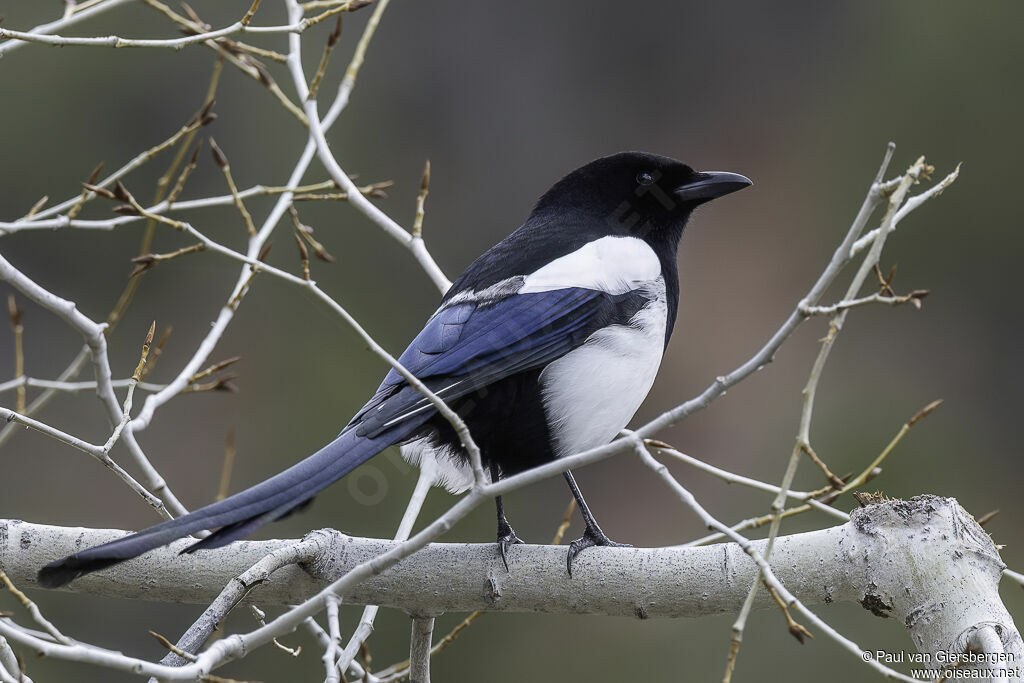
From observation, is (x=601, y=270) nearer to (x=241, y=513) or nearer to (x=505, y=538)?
(x=505, y=538)

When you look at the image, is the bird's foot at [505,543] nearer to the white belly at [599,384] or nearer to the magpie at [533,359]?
the magpie at [533,359]

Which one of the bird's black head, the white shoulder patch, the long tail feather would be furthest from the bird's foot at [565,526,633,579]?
the bird's black head

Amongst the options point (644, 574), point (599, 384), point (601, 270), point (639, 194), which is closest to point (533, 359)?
point (599, 384)

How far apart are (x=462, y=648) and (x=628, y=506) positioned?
3.57 ft

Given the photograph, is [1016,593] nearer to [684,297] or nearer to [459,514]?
[684,297]

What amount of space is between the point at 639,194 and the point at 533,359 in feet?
2.22

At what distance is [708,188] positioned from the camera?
2.57m

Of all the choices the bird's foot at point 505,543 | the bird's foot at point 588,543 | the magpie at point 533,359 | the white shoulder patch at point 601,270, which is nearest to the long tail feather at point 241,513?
the magpie at point 533,359

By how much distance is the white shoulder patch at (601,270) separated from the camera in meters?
2.25

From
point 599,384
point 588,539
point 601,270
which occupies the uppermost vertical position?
point 601,270

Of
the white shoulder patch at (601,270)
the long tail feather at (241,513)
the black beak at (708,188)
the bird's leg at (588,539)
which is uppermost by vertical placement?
the black beak at (708,188)

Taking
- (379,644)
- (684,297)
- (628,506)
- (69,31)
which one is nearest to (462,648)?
(379,644)

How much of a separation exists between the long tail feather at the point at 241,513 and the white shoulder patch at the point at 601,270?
56 cm

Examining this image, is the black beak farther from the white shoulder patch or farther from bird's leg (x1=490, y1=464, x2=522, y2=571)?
bird's leg (x1=490, y1=464, x2=522, y2=571)
